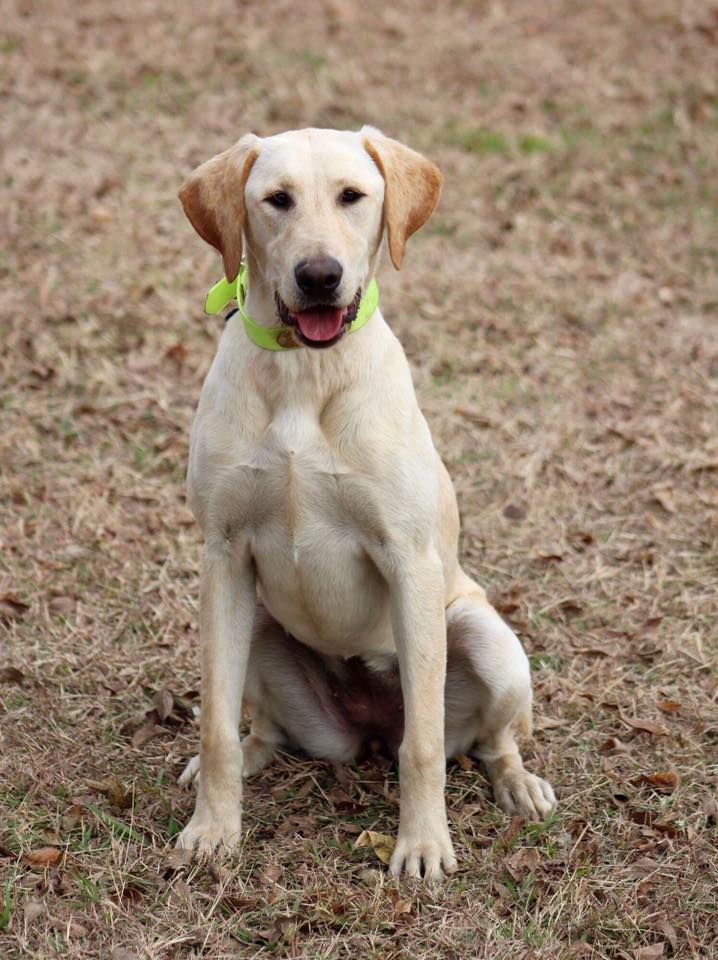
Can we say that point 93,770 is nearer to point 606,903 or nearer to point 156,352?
point 606,903

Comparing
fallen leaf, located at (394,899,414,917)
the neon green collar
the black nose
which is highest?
the black nose

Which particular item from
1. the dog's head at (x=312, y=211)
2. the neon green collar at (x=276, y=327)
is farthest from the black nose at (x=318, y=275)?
the neon green collar at (x=276, y=327)

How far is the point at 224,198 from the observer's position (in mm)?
3424

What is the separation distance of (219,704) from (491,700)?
0.88 m

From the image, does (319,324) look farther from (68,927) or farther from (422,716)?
(68,927)

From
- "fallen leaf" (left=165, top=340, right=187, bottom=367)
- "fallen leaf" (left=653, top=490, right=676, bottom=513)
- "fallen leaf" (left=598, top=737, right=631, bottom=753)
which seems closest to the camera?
"fallen leaf" (left=598, top=737, right=631, bottom=753)

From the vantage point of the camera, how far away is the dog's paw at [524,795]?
12.6 feet

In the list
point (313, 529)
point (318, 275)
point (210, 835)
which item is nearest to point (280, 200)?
point (318, 275)

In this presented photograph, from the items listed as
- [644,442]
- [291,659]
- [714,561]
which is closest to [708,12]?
[644,442]

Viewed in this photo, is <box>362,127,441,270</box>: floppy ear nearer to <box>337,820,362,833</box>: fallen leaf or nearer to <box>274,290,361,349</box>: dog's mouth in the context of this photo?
<box>274,290,361,349</box>: dog's mouth

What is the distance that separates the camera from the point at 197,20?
10.4 meters

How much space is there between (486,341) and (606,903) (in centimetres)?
434

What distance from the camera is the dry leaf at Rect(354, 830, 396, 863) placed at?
3631 millimetres

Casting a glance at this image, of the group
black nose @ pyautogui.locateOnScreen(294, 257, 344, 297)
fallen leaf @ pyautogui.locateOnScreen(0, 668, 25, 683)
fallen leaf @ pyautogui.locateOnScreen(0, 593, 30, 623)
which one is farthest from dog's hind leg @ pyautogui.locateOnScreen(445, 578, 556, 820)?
fallen leaf @ pyautogui.locateOnScreen(0, 593, 30, 623)
